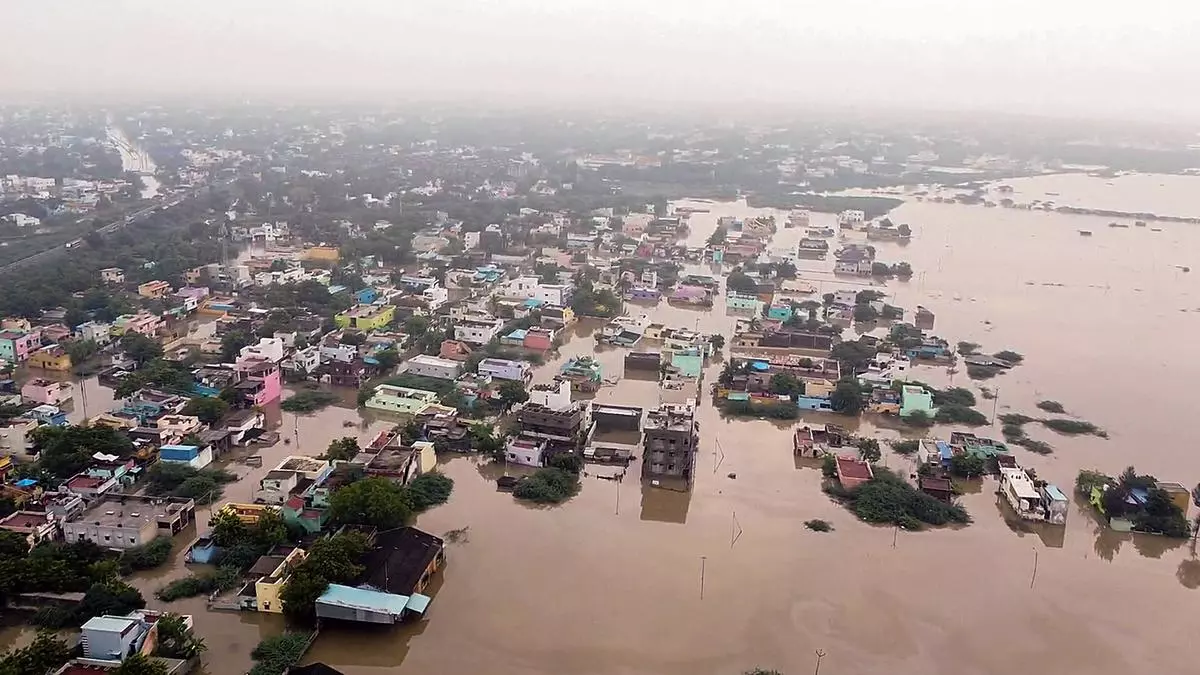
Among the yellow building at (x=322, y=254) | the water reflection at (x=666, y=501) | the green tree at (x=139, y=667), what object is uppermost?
the green tree at (x=139, y=667)

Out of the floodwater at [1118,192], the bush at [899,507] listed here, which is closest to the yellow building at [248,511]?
the bush at [899,507]

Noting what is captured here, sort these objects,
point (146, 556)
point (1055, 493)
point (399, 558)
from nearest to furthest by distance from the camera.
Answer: point (399, 558) → point (146, 556) → point (1055, 493)

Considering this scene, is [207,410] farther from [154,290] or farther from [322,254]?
[322,254]

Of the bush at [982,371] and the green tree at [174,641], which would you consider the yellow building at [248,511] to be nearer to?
the green tree at [174,641]

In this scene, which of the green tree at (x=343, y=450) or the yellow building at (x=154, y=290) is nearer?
the green tree at (x=343, y=450)

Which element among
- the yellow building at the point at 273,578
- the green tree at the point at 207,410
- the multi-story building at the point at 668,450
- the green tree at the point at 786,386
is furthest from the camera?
the green tree at the point at 786,386

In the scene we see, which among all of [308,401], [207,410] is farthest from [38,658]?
[308,401]
